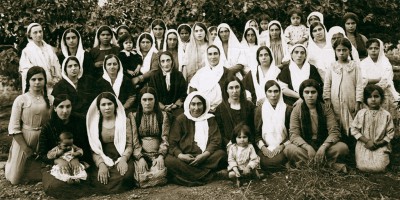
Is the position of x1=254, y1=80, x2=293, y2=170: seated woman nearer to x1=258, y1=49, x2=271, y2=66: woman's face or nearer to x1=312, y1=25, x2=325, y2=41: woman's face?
x1=258, y1=49, x2=271, y2=66: woman's face

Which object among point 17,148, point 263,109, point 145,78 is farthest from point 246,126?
point 17,148

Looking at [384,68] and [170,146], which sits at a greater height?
[384,68]

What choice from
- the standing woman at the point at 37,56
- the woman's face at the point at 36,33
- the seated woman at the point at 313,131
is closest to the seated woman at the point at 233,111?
the seated woman at the point at 313,131

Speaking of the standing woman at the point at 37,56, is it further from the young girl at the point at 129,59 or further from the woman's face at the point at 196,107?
the woman's face at the point at 196,107

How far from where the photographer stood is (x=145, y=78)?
20.2 feet

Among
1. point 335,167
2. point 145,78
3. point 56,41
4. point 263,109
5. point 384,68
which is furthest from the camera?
point 56,41

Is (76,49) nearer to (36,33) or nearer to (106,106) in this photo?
(36,33)

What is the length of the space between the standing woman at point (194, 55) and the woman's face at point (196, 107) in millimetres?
1365

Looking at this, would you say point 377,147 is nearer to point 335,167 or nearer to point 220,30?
point 335,167

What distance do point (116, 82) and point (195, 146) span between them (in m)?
1.36

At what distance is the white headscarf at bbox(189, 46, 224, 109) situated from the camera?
19.5ft

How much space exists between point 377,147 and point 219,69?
83.3 inches

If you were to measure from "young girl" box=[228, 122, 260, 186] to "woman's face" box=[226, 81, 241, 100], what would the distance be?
0.45 meters

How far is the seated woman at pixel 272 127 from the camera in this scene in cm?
512
